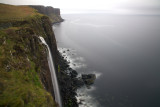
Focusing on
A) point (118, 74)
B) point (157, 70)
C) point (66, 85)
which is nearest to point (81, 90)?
point (66, 85)

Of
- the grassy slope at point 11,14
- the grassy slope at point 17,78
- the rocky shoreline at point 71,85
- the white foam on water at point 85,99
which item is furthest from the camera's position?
the white foam on water at point 85,99

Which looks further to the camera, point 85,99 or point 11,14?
point 85,99

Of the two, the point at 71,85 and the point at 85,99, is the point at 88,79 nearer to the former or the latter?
the point at 71,85

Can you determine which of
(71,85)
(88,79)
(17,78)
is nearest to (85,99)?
(71,85)

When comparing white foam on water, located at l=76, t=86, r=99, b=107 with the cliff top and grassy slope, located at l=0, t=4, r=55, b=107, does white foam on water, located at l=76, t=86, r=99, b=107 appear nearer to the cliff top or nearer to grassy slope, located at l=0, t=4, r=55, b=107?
grassy slope, located at l=0, t=4, r=55, b=107

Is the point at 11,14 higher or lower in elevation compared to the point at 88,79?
higher

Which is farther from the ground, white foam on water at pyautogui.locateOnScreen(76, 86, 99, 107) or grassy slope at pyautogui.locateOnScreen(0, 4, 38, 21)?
grassy slope at pyautogui.locateOnScreen(0, 4, 38, 21)

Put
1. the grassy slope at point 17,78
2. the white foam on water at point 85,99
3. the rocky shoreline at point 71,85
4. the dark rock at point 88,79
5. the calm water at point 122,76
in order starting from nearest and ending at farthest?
the grassy slope at point 17,78
the rocky shoreline at point 71,85
the white foam on water at point 85,99
the calm water at point 122,76
the dark rock at point 88,79

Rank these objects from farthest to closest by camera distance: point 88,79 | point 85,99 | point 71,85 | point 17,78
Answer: point 88,79
point 71,85
point 85,99
point 17,78

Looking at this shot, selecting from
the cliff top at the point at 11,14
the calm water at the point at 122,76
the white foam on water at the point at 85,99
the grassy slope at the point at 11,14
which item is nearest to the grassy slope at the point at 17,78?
the cliff top at the point at 11,14

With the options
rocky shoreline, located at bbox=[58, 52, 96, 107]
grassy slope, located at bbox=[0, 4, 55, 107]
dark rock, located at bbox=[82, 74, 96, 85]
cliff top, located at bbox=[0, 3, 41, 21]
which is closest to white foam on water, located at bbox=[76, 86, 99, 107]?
rocky shoreline, located at bbox=[58, 52, 96, 107]

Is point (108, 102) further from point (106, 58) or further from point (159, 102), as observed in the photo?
point (106, 58)

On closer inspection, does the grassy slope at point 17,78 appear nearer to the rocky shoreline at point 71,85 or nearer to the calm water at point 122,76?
the rocky shoreline at point 71,85
